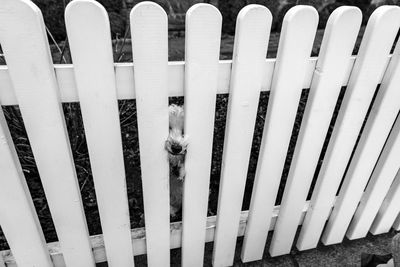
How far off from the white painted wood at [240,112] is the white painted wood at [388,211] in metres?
0.93

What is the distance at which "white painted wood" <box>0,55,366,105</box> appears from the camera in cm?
100

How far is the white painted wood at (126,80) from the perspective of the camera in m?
1.00

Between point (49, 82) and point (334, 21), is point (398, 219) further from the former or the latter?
point (49, 82)

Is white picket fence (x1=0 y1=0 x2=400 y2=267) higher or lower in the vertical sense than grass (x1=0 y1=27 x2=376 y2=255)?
higher

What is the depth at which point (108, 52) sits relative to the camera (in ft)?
3.19

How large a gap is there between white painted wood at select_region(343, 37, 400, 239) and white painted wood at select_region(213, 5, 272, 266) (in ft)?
1.95

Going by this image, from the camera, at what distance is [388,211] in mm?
1854

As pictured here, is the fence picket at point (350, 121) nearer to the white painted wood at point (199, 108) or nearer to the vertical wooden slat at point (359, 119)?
the vertical wooden slat at point (359, 119)

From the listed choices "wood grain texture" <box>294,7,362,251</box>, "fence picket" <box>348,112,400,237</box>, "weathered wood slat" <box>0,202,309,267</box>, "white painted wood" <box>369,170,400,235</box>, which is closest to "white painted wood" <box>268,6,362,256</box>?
"wood grain texture" <box>294,7,362,251</box>

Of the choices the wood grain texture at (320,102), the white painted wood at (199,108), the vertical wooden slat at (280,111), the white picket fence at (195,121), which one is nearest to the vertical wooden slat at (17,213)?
the white picket fence at (195,121)

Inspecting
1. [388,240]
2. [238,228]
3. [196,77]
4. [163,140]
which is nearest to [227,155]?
[163,140]

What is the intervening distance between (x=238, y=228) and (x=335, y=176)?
1.86 ft

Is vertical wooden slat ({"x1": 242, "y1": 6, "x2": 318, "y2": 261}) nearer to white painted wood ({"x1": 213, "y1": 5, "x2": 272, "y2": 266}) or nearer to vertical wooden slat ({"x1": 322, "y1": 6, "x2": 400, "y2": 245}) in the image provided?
white painted wood ({"x1": 213, "y1": 5, "x2": 272, "y2": 266})

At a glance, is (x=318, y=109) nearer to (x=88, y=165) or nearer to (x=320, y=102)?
(x=320, y=102)
